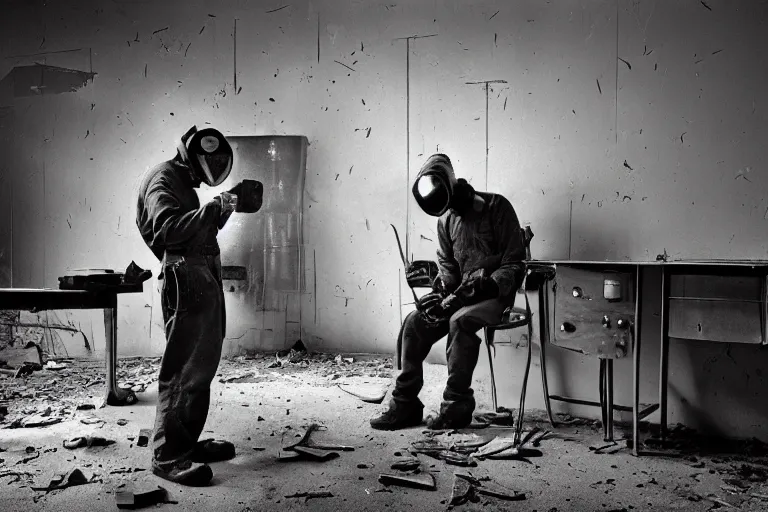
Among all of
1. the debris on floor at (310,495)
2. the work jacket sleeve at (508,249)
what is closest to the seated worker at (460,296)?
the work jacket sleeve at (508,249)

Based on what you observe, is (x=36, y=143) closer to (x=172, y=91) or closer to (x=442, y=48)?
(x=172, y=91)

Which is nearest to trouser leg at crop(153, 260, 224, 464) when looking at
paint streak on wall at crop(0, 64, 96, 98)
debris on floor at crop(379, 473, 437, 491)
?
debris on floor at crop(379, 473, 437, 491)

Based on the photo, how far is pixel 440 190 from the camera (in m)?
3.99

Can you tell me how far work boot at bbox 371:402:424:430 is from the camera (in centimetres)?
396

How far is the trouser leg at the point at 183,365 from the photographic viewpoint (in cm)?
303

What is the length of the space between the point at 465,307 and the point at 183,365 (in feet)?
5.90

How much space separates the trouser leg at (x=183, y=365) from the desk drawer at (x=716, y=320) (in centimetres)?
260

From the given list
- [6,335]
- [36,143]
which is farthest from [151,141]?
[6,335]

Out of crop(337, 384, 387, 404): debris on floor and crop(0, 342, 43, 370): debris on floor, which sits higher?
crop(0, 342, 43, 370): debris on floor

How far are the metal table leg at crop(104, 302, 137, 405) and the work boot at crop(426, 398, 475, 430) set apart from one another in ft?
7.66

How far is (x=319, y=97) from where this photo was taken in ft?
Answer: 20.8

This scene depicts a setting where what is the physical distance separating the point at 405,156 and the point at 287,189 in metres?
1.31

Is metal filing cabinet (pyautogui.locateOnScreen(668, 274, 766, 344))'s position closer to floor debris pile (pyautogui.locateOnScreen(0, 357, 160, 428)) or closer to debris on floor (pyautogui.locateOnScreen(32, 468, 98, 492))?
debris on floor (pyautogui.locateOnScreen(32, 468, 98, 492))

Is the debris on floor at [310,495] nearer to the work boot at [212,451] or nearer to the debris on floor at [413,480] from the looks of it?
the debris on floor at [413,480]
